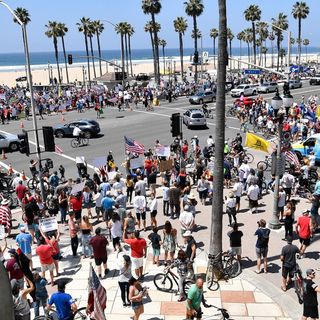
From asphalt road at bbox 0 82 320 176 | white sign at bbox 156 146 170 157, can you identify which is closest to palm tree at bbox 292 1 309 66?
asphalt road at bbox 0 82 320 176

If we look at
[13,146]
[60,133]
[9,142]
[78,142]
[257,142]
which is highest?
[257,142]

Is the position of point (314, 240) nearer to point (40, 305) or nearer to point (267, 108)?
point (40, 305)

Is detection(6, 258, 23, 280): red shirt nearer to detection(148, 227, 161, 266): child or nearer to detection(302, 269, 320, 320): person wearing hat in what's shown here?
detection(148, 227, 161, 266): child

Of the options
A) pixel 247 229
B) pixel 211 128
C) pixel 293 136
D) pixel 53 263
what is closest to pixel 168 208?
pixel 247 229

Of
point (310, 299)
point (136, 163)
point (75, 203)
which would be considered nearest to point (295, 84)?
point (136, 163)

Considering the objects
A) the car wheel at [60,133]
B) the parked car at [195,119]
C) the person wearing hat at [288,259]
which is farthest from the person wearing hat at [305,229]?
the car wheel at [60,133]

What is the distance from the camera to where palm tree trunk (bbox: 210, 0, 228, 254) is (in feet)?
37.3

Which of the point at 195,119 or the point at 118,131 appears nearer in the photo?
the point at 195,119

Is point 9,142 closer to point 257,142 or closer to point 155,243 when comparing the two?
point 257,142

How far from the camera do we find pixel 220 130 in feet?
39.6

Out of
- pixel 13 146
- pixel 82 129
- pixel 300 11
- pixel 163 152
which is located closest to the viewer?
pixel 163 152

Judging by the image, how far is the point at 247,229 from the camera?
16172 millimetres

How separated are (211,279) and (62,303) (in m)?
4.60

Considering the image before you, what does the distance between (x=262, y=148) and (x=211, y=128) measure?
1796 cm
